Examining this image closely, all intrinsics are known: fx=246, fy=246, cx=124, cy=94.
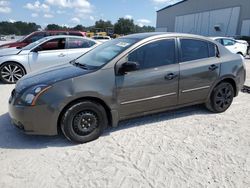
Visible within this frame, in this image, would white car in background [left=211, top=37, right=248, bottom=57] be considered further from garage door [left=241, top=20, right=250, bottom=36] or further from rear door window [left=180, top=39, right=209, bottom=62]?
garage door [left=241, top=20, right=250, bottom=36]

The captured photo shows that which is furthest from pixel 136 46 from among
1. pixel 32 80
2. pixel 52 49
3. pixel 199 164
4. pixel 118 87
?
pixel 52 49

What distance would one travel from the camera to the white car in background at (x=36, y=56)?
7387 mm

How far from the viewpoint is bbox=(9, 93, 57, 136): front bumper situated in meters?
3.37

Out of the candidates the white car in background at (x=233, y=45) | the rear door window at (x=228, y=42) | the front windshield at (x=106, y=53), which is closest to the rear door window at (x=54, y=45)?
the front windshield at (x=106, y=53)

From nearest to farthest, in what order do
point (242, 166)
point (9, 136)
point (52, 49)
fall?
point (242, 166) → point (9, 136) → point (52, 49)

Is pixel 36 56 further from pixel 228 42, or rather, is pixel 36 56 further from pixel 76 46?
pixel 228 42

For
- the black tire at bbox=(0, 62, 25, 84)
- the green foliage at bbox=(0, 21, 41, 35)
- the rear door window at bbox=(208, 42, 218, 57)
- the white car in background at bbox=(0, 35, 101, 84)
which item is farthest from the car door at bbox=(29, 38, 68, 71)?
the green foliage at bbox=(0, 21, 41, 35)

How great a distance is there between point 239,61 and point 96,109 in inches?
124

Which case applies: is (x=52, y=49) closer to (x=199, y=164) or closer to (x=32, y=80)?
(x=32, y=80)

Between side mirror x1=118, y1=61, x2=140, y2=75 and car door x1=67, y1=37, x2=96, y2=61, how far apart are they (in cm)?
460

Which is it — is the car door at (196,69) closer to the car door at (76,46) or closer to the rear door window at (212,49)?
the rear door window at (212,49)

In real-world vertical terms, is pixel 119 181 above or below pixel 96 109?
below

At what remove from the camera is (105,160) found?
3.24 metres

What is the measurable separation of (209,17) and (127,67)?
35.6 meters
